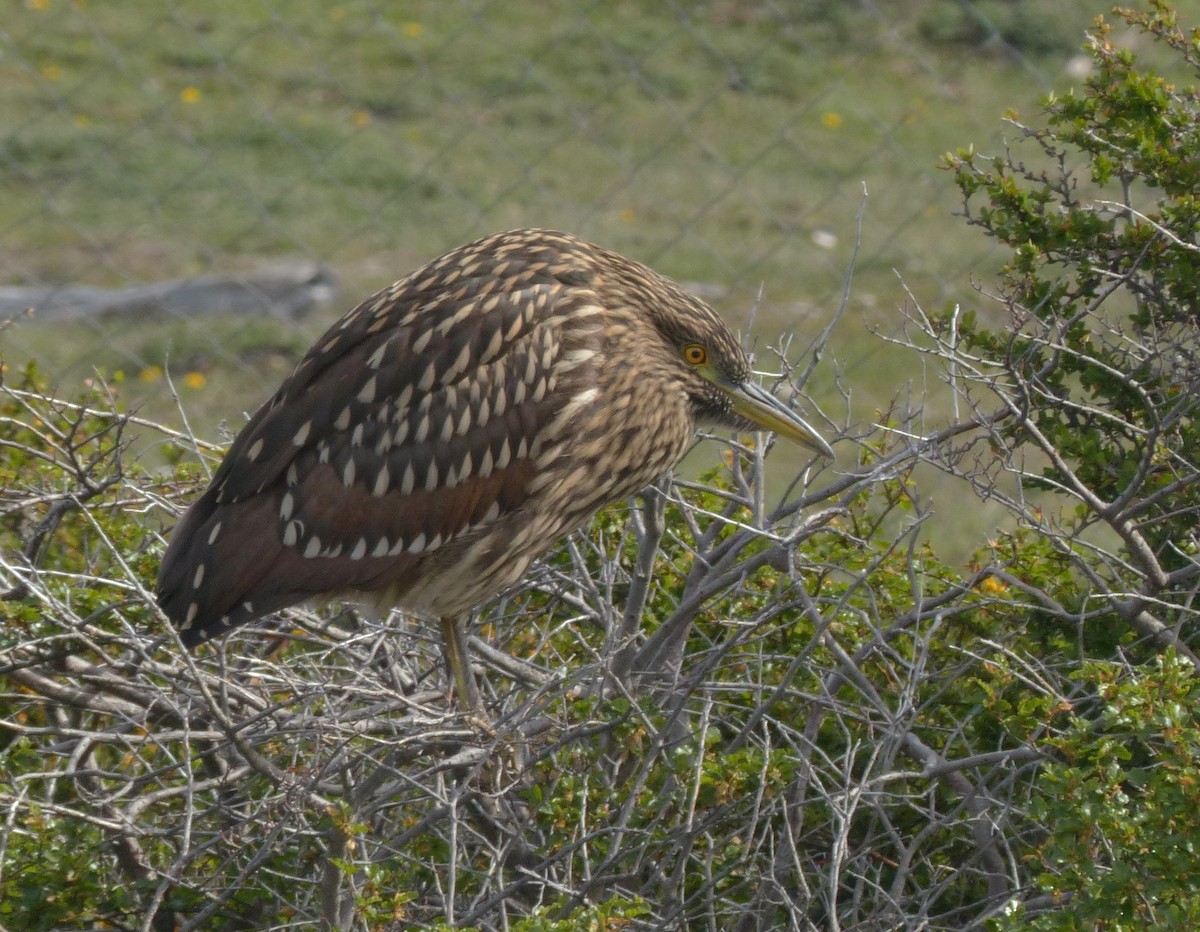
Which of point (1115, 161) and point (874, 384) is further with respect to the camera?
point (874, 384)

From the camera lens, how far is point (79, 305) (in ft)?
27.0

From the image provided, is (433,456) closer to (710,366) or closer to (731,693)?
(710,366)

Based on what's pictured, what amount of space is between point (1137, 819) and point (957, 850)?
2.95ft

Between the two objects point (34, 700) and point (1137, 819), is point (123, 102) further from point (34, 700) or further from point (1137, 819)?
point (1137, 819)

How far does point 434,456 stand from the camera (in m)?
3.75

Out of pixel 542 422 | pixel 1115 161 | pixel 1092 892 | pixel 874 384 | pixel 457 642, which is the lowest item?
pixel 874 384

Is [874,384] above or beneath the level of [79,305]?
above

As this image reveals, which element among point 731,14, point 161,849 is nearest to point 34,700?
point 161,849

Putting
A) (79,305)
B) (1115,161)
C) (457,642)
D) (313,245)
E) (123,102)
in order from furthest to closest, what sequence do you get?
(123,102), (313,245), (79,305), (457,642), (1115,161)

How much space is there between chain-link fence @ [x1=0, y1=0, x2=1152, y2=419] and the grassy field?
0.02 m

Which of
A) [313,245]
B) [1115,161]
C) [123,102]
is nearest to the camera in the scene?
[1115,161]

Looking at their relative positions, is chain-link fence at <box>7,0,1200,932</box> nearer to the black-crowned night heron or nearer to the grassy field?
the black-crowned night heron

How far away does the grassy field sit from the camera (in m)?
8.27

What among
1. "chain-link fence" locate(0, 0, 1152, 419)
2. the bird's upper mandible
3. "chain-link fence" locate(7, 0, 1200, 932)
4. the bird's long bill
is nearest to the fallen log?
"chain-link fence" locate(0, 0, 1152, 419)
